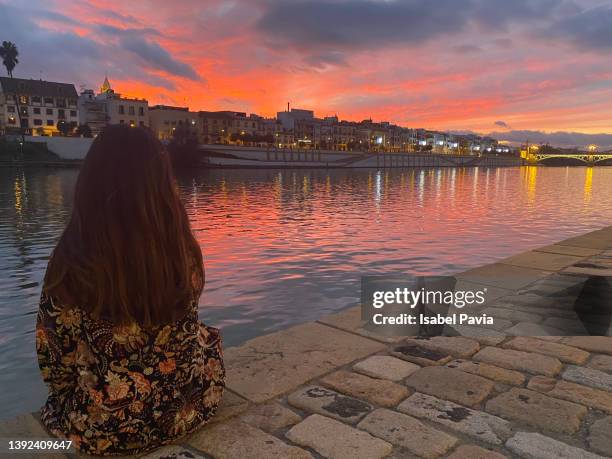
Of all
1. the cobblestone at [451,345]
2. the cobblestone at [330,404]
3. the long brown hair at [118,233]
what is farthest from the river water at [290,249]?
the long brown hair at [118,233]

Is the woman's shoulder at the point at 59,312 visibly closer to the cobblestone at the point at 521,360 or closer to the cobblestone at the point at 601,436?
the cobblestone at the point at 601,436

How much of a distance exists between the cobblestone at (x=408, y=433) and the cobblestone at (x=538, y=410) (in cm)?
52

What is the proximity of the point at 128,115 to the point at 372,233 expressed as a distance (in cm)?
8610

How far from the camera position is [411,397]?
326 centimetres

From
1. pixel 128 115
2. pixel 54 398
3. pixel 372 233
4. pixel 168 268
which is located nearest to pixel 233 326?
pixel 54 398

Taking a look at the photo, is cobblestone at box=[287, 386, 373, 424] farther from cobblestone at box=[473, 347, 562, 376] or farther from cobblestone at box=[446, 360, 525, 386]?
cobblestone at box=[473, 347, 562, 376]

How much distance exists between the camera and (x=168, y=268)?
2449 millimetres

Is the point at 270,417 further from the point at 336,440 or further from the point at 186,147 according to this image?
the point at 186,147

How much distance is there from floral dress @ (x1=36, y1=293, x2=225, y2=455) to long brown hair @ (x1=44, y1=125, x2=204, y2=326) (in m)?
0.15

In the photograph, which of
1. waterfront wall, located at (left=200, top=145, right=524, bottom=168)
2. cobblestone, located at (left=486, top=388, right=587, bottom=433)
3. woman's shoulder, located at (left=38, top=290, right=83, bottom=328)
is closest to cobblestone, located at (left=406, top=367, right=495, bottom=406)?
cobblestone, located at (left=486, top=388, right=587, bottom=433)

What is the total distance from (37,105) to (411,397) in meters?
95.6

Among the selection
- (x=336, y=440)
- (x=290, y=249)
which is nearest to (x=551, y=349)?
(x=336, y=440)

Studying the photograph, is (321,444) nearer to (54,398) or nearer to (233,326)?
(54,398)

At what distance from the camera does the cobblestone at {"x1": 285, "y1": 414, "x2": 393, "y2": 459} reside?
8.60 feet
